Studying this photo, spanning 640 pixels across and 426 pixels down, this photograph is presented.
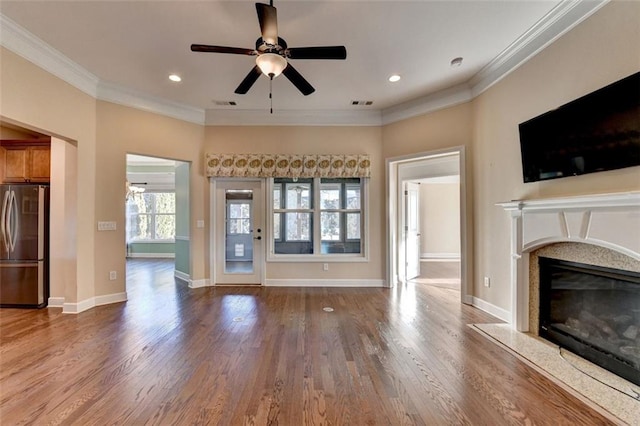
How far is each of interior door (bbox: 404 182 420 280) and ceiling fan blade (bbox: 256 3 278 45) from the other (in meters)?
4.21

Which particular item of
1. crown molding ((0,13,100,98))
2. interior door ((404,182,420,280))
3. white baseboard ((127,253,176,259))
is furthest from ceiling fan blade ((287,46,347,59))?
white baseboard ((127,253,176,259))

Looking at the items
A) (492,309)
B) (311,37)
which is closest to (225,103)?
(311,37)

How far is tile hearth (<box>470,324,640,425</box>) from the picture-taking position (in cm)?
183

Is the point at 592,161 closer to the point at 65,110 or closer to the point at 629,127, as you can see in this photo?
the point at 629,127

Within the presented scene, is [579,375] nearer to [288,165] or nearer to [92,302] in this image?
[288,165]

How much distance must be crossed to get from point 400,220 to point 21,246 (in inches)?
236

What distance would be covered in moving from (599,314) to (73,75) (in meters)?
6.50

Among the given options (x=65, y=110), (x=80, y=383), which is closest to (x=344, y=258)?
(x=80, y=383)

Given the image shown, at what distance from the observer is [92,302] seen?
3.95 m

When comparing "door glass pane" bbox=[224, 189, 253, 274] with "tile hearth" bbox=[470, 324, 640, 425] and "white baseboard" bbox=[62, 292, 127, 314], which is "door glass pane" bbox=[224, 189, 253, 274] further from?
"tile hearth" bbox=[470, 324, 640, 425]

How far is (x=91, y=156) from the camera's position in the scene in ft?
13.1

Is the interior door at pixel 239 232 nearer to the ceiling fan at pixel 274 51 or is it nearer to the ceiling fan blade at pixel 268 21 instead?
the ceiling fan at pixel 274 51

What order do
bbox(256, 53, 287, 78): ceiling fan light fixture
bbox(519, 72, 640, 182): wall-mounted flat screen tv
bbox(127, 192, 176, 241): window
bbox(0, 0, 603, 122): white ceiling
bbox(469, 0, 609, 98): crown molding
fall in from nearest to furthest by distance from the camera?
bbox(519, 72, 640, 182): wall-mounted flat screen tv → bbox(256, 53, 287, 78): ceiling fan light fixture → bbox(469, 0, 609, 98): crown molding → bbox(0, 0, 603, 122): white ceiling → bbox(127, 192, 176, 241): window

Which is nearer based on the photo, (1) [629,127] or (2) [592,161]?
(1) [629,127]
